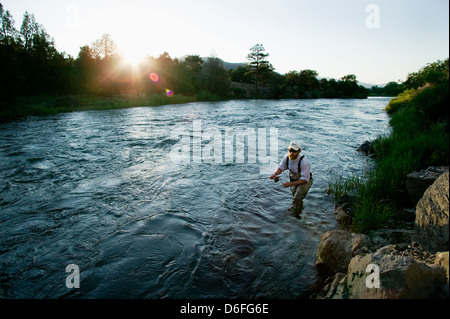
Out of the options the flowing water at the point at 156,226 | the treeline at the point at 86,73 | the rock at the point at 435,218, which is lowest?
the flowing water at the point at 156,226

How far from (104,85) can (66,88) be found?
22.4 ft

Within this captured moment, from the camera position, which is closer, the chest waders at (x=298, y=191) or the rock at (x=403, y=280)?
the rock at (x=403, y=280)

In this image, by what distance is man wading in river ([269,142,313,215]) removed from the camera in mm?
6008

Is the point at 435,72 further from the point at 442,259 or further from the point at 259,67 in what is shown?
the point at 259,67

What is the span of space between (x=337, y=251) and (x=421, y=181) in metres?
2.67

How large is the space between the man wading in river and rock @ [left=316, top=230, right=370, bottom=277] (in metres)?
1.70

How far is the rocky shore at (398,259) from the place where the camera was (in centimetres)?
268

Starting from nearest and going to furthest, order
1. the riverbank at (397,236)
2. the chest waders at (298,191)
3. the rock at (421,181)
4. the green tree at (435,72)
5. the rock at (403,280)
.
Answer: the rock at (403,280) → the riverbank at (397,236) → the green tree at (435,72) → the rock at (421,181) → the chest waders at (298,191)

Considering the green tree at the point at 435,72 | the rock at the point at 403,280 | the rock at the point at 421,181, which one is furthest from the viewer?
the rock at the point at 421,181

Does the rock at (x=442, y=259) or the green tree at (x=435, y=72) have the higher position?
the green tree at (x=435, y=72)

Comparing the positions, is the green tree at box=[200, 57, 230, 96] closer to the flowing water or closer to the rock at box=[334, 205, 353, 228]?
the flowing water

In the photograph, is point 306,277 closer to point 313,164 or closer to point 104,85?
point 313,164

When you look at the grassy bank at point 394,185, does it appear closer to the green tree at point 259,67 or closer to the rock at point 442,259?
the rock at point 442,259

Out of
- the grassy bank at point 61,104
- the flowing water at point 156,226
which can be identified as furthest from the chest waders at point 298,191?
the grassy bank at point 61,104
